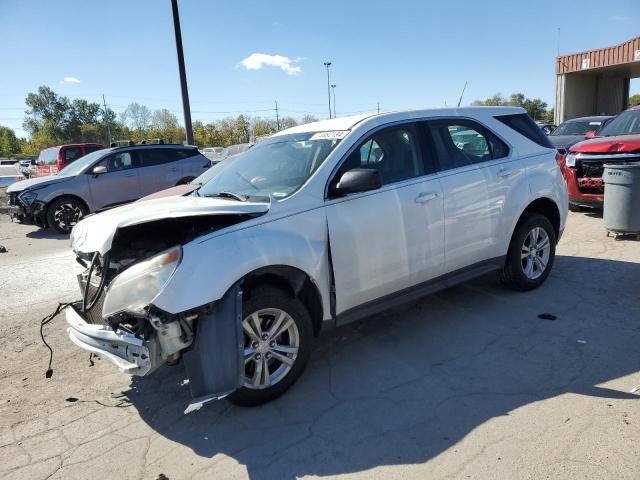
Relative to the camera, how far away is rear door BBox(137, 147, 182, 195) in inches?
472

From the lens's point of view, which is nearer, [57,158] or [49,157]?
[57,158]

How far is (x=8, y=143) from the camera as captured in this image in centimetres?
9031

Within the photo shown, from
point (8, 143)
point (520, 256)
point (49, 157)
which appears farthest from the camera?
point (8, 143)

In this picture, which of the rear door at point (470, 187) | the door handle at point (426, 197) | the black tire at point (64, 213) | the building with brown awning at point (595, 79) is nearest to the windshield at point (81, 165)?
the black tire at point (64, 213)

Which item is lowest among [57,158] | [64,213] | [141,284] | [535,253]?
[535,253]

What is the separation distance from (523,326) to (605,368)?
2.84 ft

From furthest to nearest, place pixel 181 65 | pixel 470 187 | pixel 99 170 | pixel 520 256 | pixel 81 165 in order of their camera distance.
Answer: pixel 181 65 < pixel 81 165 < pixel 99 170 < pixel 520 256 < pixel 470 187

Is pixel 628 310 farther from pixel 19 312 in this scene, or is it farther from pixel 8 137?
pixel 8 137

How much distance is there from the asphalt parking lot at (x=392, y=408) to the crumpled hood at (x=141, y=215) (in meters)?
1.18

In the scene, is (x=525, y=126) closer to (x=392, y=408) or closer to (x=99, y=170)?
(x=392, y=408)

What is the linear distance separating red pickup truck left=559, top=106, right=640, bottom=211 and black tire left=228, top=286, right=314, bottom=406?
5950 millimetres

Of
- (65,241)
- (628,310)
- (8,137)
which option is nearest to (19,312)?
(65,241)

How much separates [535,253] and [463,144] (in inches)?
59.8

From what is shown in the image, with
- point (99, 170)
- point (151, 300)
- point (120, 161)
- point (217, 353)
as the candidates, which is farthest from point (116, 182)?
point (217, 353)
